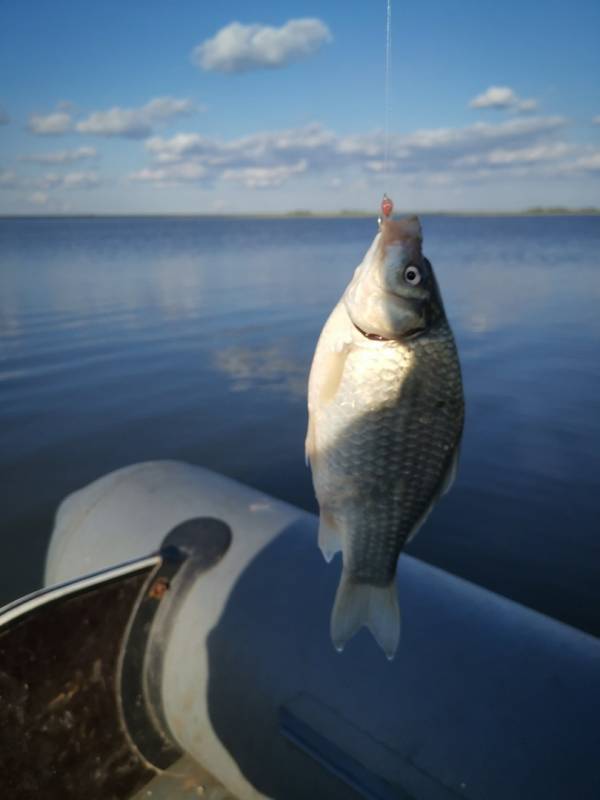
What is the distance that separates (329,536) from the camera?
6.84ft

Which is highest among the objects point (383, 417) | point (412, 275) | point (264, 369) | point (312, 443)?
point (412, 275)

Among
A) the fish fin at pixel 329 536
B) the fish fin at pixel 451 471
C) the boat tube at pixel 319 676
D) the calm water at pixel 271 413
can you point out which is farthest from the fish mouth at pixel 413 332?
the calm water at pixel 271 413

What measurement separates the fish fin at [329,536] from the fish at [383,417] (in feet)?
0.07

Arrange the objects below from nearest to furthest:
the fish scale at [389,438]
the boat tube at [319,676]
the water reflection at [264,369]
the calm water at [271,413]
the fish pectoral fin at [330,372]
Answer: the fish scale at [389,438] < the fish pectoral fin at [330,372] < the boat tube at [319,676] < the calm water at [271,413] < the water reflection at [264,369]

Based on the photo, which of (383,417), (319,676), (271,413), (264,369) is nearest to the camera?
(383,417)

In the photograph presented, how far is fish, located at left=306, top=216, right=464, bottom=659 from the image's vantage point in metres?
1.85

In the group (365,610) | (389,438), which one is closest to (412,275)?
(389,438)

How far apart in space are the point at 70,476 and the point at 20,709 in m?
5.82

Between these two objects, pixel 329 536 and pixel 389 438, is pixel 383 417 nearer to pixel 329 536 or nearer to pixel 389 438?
pixel 389 438

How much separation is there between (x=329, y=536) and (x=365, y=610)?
0.29m

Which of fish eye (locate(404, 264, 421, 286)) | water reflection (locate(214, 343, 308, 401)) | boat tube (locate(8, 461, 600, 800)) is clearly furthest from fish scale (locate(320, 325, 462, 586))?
water reflection (locate(214, 343, 308, 401))

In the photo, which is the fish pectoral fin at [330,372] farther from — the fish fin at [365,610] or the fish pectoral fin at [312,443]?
the fish fin at [365,610]

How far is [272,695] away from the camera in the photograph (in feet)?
9.04

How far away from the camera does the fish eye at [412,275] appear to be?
1.90 meters
